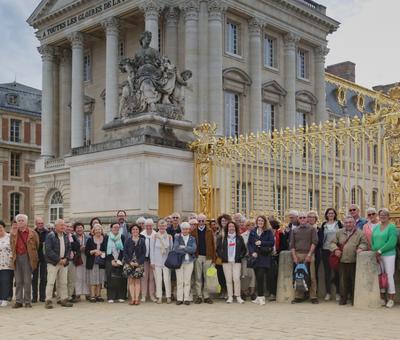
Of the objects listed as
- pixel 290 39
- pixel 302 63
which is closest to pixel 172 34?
pixel 290 39

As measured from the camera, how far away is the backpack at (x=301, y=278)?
1166 centimetres

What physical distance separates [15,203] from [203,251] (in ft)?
169

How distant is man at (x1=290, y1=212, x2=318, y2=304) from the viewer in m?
11.9

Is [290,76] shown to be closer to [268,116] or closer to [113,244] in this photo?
[268,116]

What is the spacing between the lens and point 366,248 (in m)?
11.5

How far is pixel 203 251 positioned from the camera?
41.6ft

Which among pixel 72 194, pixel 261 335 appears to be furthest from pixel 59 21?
pixel 261 335

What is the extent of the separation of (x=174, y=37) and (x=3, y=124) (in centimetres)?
2334

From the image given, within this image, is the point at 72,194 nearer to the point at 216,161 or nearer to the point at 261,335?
the point at 216,161

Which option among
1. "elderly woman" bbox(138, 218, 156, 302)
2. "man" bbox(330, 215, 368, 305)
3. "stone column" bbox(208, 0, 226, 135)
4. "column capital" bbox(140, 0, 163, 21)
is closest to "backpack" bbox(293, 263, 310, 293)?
"man" bbox(330, 215, 368, 305)

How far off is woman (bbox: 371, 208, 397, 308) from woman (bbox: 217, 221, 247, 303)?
2.39 metres

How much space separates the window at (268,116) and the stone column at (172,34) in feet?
24.8

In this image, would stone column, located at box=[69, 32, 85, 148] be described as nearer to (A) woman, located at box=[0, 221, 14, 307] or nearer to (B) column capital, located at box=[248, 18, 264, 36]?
(B) column capital, located at box=[248, 18, 264, 36]

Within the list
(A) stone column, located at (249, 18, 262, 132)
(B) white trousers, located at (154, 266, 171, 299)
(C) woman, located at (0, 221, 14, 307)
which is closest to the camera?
(B) white trousers, located at (154, 266, 171, 299)
